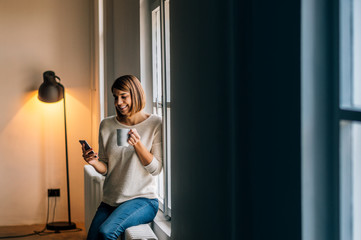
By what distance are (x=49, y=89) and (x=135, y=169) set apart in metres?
2.47

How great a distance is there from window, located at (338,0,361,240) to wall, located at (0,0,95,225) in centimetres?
444

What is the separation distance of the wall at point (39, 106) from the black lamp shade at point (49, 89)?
13.2 inches

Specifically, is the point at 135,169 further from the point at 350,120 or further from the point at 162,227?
the point at 350,120

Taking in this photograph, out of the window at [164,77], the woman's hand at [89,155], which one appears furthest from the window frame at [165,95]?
the woman's hand at [89,155]

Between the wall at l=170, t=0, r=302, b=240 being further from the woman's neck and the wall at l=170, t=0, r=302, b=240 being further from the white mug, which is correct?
the woman's neck

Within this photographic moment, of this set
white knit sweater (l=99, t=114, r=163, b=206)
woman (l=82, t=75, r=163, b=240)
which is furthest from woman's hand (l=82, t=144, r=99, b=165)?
white knit sweater (l=99, t=114, r=163, b=206)

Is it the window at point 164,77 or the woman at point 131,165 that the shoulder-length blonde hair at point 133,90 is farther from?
the window at point 164,77

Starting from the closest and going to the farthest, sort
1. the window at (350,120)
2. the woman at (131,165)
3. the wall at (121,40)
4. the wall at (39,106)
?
the window at (350,120) < the woman at (131,165) < the wall at (121,40) < the wall at (39,106)

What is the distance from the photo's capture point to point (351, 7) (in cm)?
108

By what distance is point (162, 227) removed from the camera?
2688 millimetres

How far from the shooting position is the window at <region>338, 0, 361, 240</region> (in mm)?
1054

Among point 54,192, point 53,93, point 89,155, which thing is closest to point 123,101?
point 89,155

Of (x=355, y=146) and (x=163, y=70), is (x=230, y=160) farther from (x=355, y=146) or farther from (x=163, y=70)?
(x=163, y=70)

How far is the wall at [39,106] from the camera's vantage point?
204 inches
